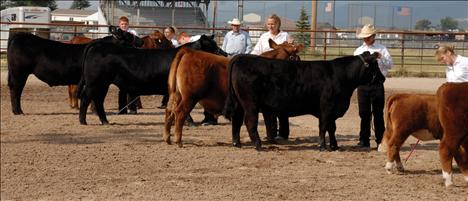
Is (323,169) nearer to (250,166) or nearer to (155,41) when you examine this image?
(250,166)

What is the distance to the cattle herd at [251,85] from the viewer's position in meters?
8.17

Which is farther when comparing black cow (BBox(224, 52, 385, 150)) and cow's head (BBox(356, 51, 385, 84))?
black cow (BBox(224, 52, 385, 150))

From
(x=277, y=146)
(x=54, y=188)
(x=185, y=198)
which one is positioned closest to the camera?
(x=185, y=198)

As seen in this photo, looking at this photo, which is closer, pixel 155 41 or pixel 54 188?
pixel 54 188

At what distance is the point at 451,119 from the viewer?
300 inches

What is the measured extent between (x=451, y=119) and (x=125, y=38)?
7071mm

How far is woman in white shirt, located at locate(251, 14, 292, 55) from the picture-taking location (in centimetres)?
1135

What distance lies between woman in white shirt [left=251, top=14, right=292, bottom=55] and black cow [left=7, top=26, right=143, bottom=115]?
8.83ft

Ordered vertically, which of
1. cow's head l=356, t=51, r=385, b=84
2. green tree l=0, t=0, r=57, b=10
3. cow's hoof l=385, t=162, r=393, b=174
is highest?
green tree l=0, t=0, r=57, b=10

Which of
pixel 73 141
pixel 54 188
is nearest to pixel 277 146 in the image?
pixel 73 141

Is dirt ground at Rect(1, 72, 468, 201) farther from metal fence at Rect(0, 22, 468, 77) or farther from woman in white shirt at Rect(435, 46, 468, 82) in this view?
metal fence at Rect(0, 22, 468, 77)

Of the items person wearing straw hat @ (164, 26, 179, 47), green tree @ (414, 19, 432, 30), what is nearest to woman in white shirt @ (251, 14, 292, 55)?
person wearing straw hat @ (164, 26, 179, 47)

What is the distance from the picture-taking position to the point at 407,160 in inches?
372

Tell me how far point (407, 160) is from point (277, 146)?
1.97 meters
